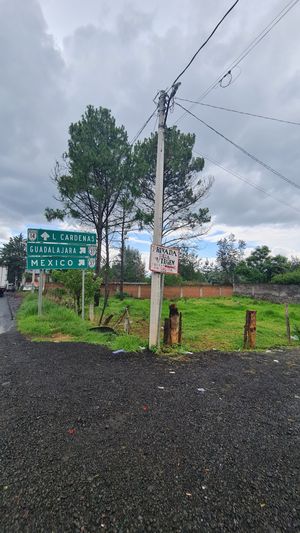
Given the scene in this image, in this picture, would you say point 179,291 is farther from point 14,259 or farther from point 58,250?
point 14,259

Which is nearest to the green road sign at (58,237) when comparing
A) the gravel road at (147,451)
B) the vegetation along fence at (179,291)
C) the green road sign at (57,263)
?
the green road sign at (57,263)

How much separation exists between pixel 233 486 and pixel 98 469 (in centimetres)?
101

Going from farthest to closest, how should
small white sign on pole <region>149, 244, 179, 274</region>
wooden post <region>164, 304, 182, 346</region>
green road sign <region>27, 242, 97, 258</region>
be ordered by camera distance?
green road sign <region>27, 242, 97, 258</region>, wooden post <region>164, 304, 182, 346</region>, small white sign on pole <region>149, 244, 179, 274</region>

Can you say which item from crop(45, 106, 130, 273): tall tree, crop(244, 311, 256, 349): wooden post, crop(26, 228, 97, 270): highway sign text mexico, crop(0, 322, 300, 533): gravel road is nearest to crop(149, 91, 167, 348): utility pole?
crop(0, 322, 300, 533): gravel road

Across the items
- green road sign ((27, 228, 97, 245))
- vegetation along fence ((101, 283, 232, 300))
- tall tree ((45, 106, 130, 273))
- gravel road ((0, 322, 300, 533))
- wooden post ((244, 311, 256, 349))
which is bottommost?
gravel road ((0, 322, 300, 533))

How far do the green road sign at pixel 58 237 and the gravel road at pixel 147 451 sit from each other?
5.89 m

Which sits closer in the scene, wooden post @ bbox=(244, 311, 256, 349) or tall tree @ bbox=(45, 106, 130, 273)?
wooden post @ bbox=(244, 311, 256, 349)

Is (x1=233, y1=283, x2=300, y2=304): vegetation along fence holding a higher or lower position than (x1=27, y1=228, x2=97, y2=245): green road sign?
lower

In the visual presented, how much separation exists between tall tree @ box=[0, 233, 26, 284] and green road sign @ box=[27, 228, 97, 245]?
4728 cm

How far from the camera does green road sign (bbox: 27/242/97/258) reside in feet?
30.8

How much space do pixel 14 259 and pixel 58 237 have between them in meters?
48.1

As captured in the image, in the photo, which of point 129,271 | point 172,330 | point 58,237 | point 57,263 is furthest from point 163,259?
point 129,271

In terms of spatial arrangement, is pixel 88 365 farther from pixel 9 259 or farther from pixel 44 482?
pixel 9 259

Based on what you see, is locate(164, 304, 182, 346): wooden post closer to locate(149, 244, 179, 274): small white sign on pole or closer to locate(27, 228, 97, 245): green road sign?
locate(149, 244, 179, 274): small white sign on pole
